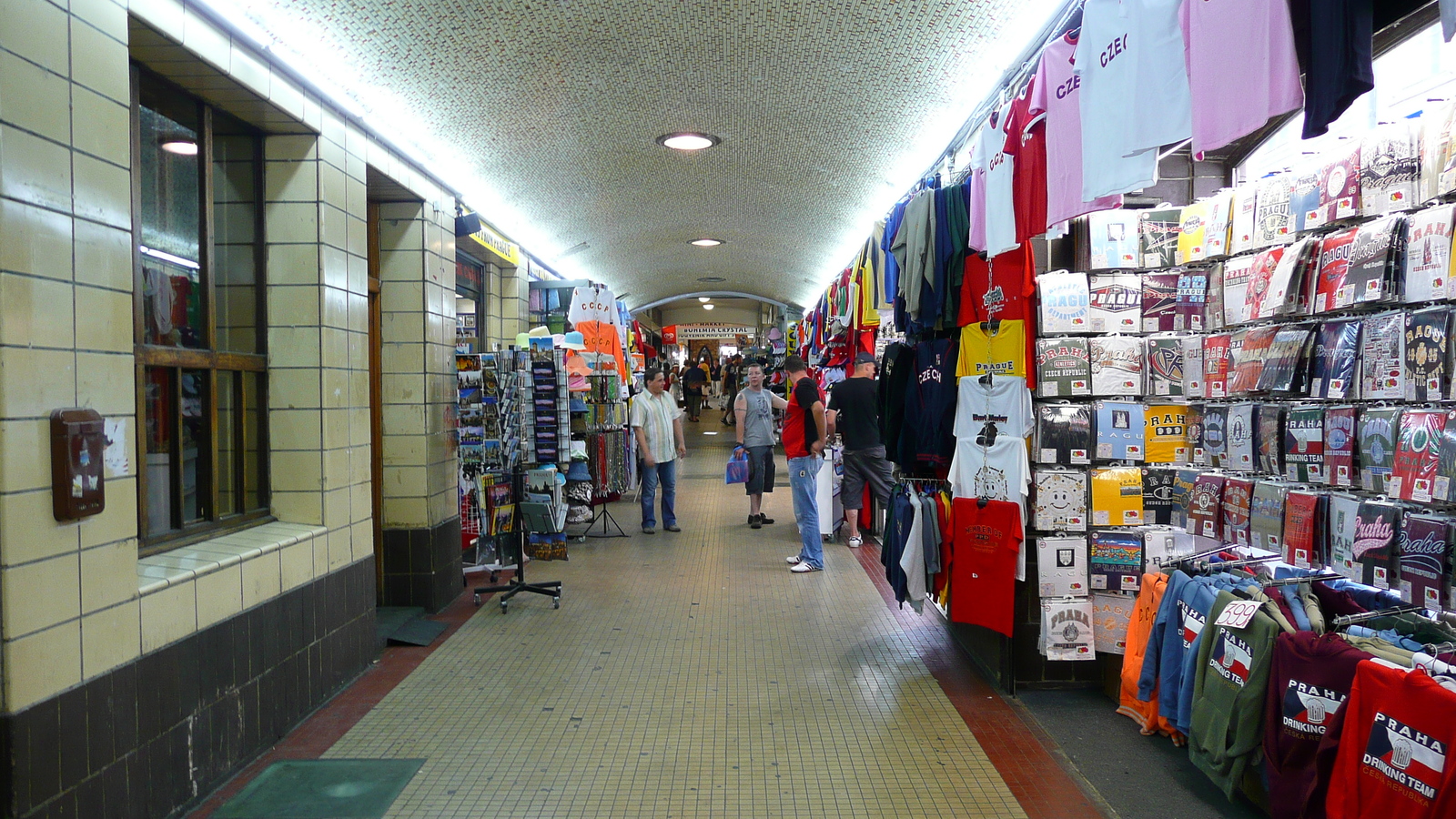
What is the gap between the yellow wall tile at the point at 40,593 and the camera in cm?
229

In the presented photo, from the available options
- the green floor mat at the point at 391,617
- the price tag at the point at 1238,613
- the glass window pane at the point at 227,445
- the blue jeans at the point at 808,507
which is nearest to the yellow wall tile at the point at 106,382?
the glass window pane at the point at 227,445

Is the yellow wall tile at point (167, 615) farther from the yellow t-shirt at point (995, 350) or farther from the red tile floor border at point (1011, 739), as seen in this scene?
the yellow t-shirt at point (995, 350)

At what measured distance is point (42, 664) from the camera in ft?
7.85

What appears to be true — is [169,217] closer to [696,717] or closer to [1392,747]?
[696,717]

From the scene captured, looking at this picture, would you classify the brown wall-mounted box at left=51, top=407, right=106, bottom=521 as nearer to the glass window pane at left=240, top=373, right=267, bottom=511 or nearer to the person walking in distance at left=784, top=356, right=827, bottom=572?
the glass window pane at left=240, top=373, right=267, bottom=511

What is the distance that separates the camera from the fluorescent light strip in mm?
3282

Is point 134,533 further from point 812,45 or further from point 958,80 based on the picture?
point 958,80

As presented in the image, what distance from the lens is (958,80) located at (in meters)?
4.90

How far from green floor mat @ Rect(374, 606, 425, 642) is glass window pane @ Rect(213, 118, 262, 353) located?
1879 millimetres

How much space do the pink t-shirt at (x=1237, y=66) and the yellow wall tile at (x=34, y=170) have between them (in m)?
3.16

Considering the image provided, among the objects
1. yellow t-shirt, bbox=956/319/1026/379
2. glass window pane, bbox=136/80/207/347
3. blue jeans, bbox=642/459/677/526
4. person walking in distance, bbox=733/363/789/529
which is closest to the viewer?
glass window pane, bbox=136/80/207/347

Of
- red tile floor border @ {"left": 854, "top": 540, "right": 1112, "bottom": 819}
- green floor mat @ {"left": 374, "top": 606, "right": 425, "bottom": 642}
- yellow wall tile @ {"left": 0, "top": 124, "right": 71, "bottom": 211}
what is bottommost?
red tile floor border @ {"left": 854, "top": 540, "right": 1112, "bottom": 819}

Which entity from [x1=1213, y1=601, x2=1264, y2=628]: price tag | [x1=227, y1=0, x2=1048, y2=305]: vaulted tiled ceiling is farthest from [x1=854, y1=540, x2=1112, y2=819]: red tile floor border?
[x1=227, y1=0, x2=1048, y2=305]: vaulted tiled ceiling

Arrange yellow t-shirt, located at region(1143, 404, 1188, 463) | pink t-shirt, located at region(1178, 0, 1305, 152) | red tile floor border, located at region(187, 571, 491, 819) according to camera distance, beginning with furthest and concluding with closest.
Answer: yellow t-shirt, located at region(1143, 404, 1188, 463)
red tile floor border, located at region(187, 571, 491, 819)
pink t-shirt, located at region(1178, 0, 1305, 152)
